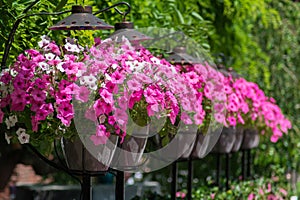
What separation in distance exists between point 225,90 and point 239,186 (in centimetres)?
100

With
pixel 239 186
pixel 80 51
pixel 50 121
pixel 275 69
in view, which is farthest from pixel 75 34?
pixel 275 69

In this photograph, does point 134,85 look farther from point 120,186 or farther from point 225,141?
point 225,141

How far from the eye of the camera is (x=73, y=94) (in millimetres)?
2334

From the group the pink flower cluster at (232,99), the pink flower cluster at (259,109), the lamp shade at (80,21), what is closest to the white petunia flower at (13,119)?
the lamp shade at (80,21)

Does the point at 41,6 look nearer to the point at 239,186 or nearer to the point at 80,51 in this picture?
the point at 80,51

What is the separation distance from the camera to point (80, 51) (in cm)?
253

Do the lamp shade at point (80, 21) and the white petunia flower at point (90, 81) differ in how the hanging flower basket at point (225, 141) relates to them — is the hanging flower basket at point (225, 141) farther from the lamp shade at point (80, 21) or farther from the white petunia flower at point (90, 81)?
the white petunia flower at point (90, 81)

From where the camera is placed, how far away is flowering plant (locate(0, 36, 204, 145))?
2.33m

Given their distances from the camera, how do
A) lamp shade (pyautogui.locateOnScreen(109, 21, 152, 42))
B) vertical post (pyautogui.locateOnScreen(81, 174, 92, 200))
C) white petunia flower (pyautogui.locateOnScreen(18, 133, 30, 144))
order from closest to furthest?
white petunia flower (pyautogui.locateOnScreen(18, 133, 30, 144))
vertical post (pyautogui.locateOnScreen(81, 174, 92, 200))
lamp shade (pyautogui.locateOnScreen(109, 21, 152, 42))

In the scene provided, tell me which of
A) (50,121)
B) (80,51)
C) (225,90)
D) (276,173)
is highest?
(80,51)

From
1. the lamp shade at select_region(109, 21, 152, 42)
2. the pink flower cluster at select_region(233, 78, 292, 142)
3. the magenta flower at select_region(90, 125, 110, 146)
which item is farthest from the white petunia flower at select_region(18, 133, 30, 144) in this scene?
the pink flower cluster at select_region(233, 78, 292, 142)

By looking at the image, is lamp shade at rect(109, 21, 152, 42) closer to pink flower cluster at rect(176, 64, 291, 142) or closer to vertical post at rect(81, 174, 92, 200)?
pink flower cluster at rect(176, 64, 291, 142)

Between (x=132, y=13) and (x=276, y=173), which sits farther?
(x=276, y=173)

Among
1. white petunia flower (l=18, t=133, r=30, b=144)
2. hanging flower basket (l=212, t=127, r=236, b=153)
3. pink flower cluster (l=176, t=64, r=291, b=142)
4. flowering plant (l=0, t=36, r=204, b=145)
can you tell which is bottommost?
hanging flower basket (l=212, t=127, r=236, b=153)
